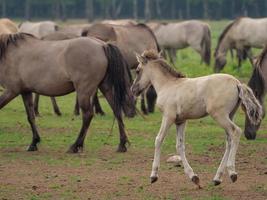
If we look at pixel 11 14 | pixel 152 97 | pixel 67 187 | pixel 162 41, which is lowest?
pixel 11 14

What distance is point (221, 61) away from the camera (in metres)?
27.0

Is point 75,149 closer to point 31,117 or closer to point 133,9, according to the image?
point 31,117

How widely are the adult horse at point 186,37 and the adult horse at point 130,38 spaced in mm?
11092

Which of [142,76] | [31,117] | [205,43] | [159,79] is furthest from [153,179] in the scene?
[205,43]

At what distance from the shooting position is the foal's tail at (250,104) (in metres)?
8.99

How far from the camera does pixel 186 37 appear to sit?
31.4m

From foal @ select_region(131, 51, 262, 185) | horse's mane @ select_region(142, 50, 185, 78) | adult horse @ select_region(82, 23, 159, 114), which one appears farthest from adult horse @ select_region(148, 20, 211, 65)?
foal @ select_region(131, 51, 262, 185)

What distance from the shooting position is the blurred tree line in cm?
8088

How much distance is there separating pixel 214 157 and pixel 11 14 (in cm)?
7338

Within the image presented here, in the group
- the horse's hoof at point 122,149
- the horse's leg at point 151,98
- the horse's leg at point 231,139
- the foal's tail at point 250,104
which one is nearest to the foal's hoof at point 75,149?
the horse's hoof at point 122,149

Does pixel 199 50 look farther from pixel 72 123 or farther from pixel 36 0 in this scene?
pixel 36 0

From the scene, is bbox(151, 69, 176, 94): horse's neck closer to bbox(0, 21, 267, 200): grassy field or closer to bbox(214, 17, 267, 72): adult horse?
bbox(0, 21, 267, 200): grassy field

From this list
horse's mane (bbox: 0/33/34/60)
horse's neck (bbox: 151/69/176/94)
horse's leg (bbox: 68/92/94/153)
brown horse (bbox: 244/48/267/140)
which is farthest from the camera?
brown horse (bbox: 244/48/267/140)

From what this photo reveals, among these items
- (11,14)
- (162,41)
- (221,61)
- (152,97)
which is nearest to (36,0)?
(11,14)
